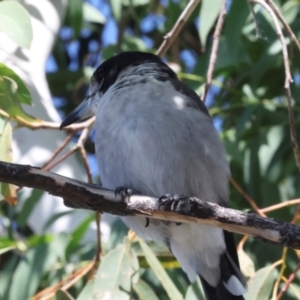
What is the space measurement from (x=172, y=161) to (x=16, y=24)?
0.50m

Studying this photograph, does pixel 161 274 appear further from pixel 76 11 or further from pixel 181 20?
pixel 76 11

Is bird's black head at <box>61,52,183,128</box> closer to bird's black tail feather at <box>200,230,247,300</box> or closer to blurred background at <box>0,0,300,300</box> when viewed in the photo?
blurred background at <box>0,0,300,300</box>

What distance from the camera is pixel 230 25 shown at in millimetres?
2342

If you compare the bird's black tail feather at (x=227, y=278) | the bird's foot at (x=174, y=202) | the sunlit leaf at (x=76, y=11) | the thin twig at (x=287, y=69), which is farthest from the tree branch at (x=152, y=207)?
the sunlit leaf at (x=76, y=11)

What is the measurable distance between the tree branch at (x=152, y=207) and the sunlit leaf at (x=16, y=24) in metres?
0.42

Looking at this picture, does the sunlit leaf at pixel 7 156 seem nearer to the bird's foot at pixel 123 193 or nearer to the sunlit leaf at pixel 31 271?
the bird's foot at pixel 123 193

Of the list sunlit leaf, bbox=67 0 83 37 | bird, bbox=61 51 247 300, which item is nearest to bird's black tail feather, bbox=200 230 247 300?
bird, bbox=61 51 247 300

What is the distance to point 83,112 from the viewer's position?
233 centimetres

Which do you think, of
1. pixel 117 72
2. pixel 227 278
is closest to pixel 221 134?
pixel 117 72

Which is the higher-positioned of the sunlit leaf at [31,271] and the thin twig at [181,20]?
the thin twig at [181,20]

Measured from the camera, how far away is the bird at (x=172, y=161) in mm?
1971

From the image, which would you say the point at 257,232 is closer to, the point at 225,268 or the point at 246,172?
the point at 225,268

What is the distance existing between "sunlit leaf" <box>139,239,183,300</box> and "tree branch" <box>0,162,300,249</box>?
43 cm

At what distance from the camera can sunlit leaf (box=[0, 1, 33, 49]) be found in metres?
1.89
